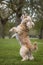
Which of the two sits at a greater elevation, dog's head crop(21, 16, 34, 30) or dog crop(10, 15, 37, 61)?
dog's head crop(21, 16, 34, 30)

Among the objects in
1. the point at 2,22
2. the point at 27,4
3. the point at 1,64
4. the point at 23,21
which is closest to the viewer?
the point at 1,64

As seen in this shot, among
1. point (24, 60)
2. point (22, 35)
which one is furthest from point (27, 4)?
point (24, 60)

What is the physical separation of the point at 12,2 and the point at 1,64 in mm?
2130

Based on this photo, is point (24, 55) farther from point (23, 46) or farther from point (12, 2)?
point (12, 2)

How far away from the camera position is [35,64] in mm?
8211

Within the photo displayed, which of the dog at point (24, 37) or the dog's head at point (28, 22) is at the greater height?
the dog's head at point (28, 22)

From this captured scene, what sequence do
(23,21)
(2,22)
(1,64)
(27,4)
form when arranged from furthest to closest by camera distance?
(2,22)
(27,4)
(23,21)
(1,64)

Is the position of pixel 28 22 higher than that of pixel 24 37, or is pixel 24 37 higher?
pixel 28 22

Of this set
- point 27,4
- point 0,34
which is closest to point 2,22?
point 0,34

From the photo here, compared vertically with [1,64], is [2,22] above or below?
below

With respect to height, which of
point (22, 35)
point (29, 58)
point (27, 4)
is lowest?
point (29, 58)

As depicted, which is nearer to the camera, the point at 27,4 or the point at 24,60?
the point at 24,60

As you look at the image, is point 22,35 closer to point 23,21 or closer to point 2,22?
point 23,21

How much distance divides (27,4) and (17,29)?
4.67 ft
